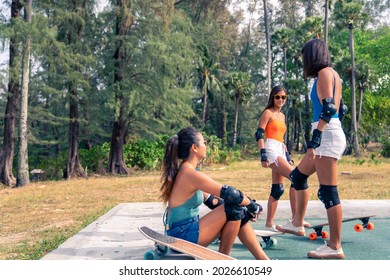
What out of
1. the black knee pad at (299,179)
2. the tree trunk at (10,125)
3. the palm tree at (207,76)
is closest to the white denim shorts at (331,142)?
the black knee pad at (299,179)

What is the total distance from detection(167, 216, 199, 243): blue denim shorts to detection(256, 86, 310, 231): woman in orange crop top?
2148mm

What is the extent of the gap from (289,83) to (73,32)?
3137 centimetres

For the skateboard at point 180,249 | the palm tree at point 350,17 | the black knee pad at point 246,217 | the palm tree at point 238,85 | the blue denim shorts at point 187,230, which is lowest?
the skateboard at point 180,249

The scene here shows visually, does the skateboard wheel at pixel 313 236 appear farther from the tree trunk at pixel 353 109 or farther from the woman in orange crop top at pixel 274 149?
the tree trunk at pixel 353 109

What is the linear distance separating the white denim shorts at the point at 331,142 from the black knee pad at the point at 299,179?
0.69m

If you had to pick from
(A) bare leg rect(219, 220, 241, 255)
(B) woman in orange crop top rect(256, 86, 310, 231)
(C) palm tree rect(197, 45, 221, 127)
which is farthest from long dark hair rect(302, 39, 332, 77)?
(C) palm tree rect(197, 45, 221, 127)

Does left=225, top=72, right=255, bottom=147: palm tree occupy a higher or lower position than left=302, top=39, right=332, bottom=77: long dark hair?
higher

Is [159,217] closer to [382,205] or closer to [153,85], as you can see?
[382,205]

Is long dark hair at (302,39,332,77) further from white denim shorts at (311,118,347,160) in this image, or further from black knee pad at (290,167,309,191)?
black knee pad at (290,167,309,191)

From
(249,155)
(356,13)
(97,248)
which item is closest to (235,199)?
(97,248)

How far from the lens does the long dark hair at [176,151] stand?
4.09 metres

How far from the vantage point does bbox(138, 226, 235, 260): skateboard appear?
3777 millimetres

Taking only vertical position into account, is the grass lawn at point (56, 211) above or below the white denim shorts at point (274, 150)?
below

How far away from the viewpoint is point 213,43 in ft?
161
